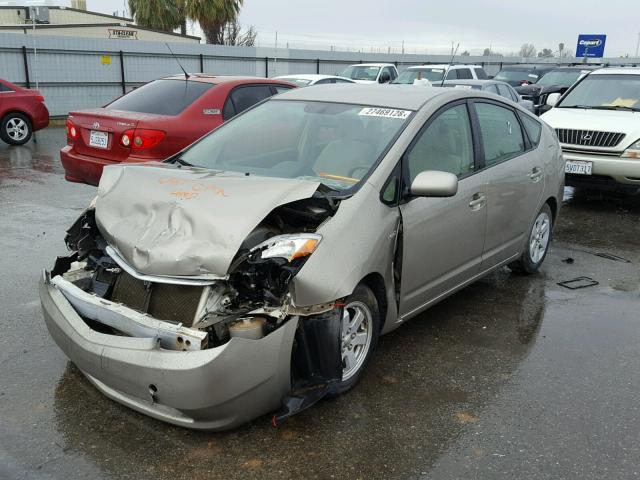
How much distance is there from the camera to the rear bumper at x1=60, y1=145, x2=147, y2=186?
22.6 ft

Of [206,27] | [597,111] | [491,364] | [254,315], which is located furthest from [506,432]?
[206,27]

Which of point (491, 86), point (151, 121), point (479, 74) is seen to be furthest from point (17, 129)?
point (479, 74)

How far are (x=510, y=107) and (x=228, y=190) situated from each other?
302cm

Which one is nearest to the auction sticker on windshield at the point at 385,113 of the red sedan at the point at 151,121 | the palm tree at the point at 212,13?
the red sedan at the point at 151,121

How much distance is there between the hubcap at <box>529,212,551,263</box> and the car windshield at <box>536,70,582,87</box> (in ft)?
46.7

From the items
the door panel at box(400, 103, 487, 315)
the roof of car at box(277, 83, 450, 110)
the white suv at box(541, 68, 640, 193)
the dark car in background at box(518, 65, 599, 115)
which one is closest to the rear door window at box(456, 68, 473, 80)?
the dark car in background at box(518, 65, 599, 115)

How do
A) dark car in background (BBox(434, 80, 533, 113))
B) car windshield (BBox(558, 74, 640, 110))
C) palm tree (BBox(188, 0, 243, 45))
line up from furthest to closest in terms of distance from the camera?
palm tree (BBox(188, 0, 243, 45)) → dark car in background (BBox(434, 80, 533, 113)) → car windshield (BBox(558, 74, 640, 110))

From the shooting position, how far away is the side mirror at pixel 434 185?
3695mm

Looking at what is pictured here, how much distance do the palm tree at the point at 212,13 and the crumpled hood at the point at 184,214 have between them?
1195 inches

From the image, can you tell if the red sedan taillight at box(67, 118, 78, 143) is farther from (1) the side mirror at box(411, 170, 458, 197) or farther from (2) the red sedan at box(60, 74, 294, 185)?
(1) the side mirror at box(411, 170, 458, 197)

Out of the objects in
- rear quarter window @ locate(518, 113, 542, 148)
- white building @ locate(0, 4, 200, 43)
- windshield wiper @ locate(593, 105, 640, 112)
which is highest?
white building @ locate(0, 4, 200, 43)

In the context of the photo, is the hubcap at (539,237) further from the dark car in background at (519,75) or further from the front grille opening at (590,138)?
the dark car in background at (519,75)

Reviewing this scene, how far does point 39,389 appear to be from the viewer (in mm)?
3564

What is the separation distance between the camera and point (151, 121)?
22.7ft
